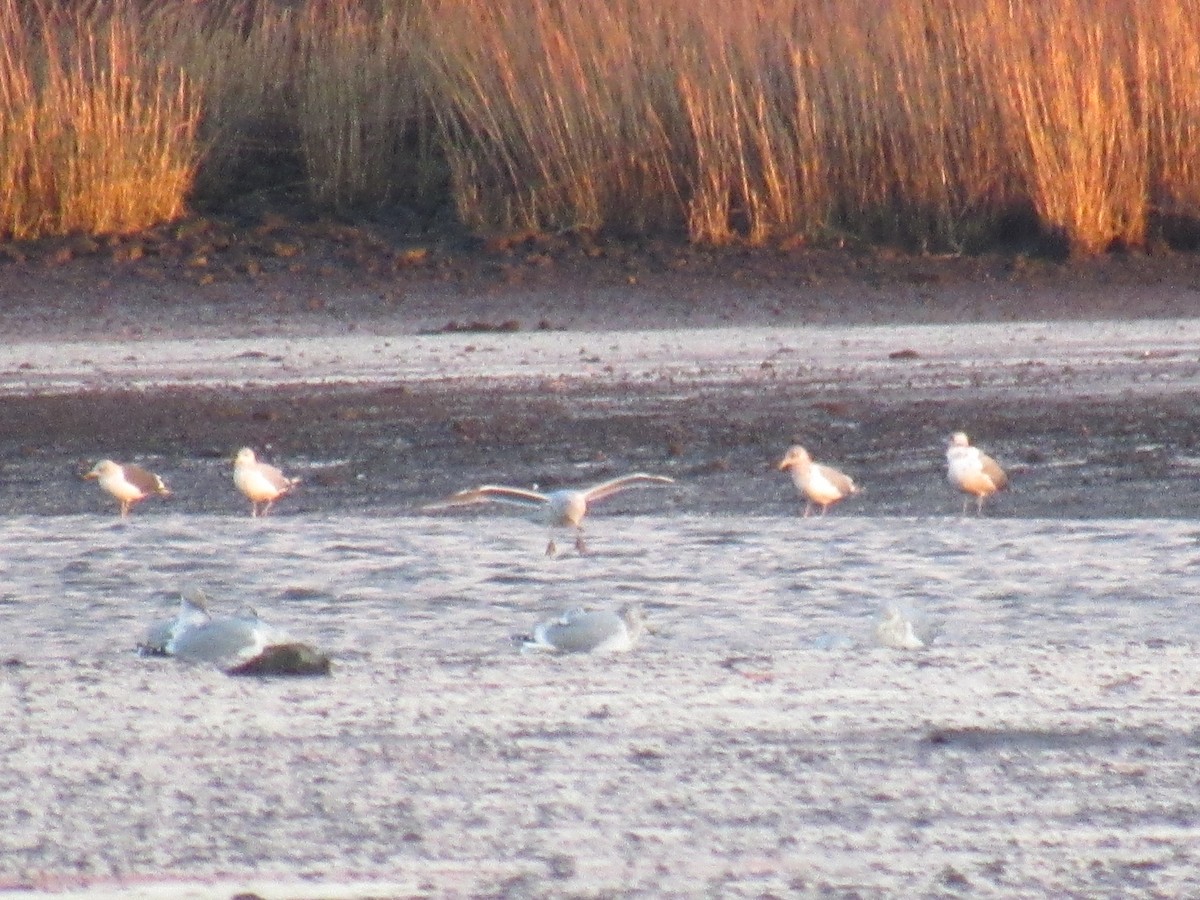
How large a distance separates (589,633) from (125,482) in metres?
3.14

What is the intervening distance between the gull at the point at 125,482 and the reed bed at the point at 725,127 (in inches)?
349

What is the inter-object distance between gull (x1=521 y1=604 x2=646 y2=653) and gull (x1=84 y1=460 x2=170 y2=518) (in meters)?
2.85

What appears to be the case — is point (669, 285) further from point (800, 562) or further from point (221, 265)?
point (800, 562)

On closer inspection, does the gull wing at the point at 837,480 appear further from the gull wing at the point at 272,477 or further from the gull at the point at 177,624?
the gull at the point at 177,624

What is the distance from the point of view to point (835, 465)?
956 cm

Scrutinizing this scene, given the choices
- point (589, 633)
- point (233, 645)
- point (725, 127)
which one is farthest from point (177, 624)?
point (725, 127)

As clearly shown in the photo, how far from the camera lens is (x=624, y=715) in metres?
4.94

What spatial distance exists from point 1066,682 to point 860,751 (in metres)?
0.72

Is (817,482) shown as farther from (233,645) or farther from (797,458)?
(233,645)

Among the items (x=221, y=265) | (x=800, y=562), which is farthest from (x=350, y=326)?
(x=800, y=562)

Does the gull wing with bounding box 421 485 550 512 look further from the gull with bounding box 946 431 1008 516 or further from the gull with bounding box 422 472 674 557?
the gull with bounding box 946 431 1008 516

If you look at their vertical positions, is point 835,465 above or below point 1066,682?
below

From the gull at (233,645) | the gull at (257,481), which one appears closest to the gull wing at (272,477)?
the gull at (257,481)

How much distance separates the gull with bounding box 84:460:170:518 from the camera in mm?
8211
